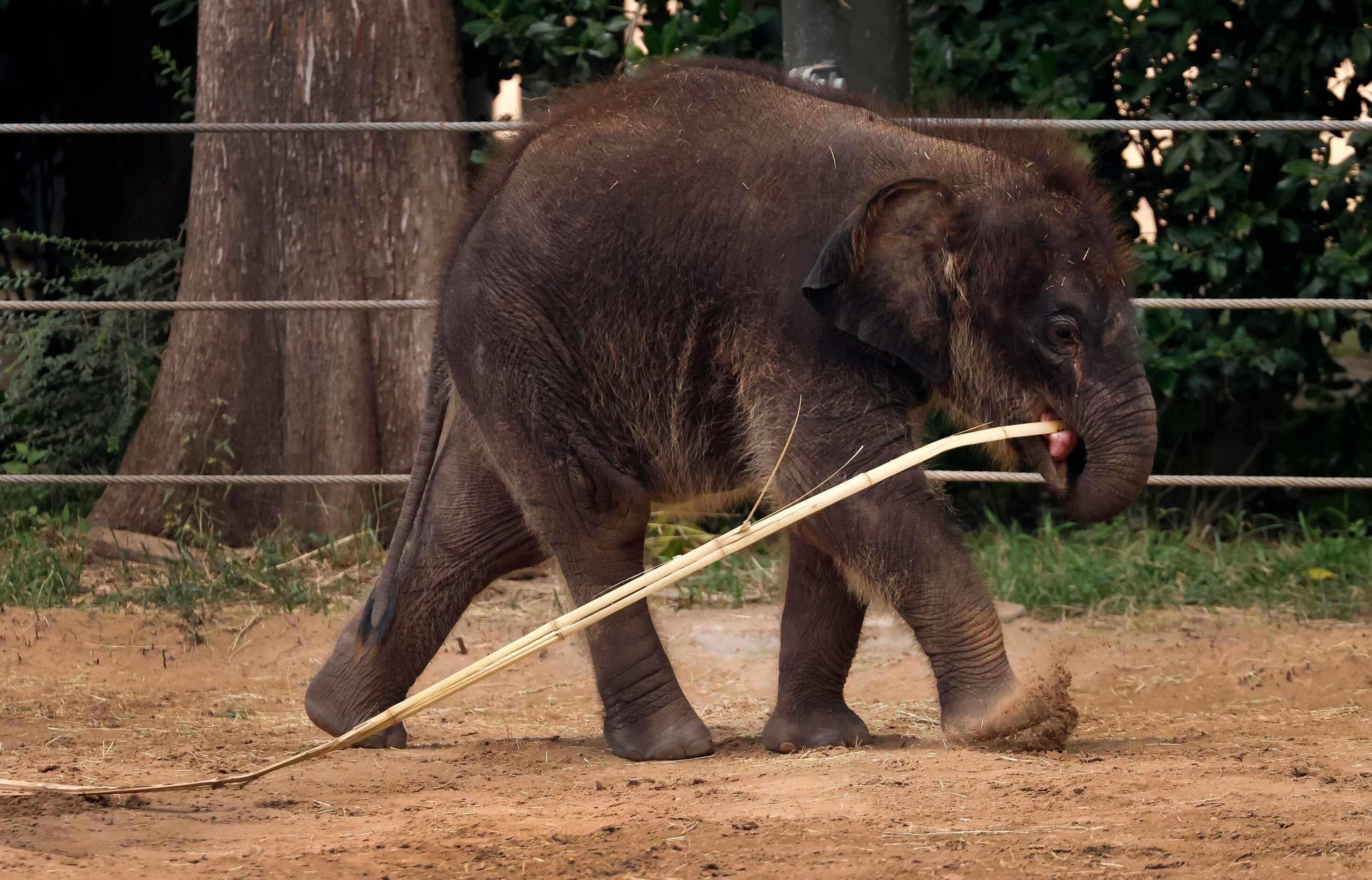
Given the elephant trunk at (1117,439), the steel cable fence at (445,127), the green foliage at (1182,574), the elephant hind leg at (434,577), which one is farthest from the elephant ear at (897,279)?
the green foliage at (1182,574)

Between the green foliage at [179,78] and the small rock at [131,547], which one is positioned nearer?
the small rock at [131,547]

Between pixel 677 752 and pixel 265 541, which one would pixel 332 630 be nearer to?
pixel 265 541

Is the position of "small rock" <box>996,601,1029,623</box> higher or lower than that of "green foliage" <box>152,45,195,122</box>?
lower

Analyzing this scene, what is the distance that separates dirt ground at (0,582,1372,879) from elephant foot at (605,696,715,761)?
8 cm

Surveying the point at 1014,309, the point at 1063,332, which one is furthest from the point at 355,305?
the point at 1063,332

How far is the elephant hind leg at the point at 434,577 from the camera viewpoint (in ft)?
14.1

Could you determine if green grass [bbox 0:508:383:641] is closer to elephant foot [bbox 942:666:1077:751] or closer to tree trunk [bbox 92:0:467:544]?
tree trunk [bbox 92:0:467:544]

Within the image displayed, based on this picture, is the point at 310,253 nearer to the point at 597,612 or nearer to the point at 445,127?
the point at 445,127

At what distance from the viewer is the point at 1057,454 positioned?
3686 mm

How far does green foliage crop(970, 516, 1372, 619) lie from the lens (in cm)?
550

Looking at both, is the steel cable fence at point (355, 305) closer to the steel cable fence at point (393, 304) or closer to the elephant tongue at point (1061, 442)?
the steel cable fence at point (393, 304)

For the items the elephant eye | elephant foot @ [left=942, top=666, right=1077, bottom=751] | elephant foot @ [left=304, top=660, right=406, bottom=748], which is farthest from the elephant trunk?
elephant foot @ [left=304, top=660, right=406, bottom=748]

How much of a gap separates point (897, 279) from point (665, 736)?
1.24 metres

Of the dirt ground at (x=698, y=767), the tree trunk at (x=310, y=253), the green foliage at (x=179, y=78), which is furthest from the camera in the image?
the green foliage at (x=179, y=78)
